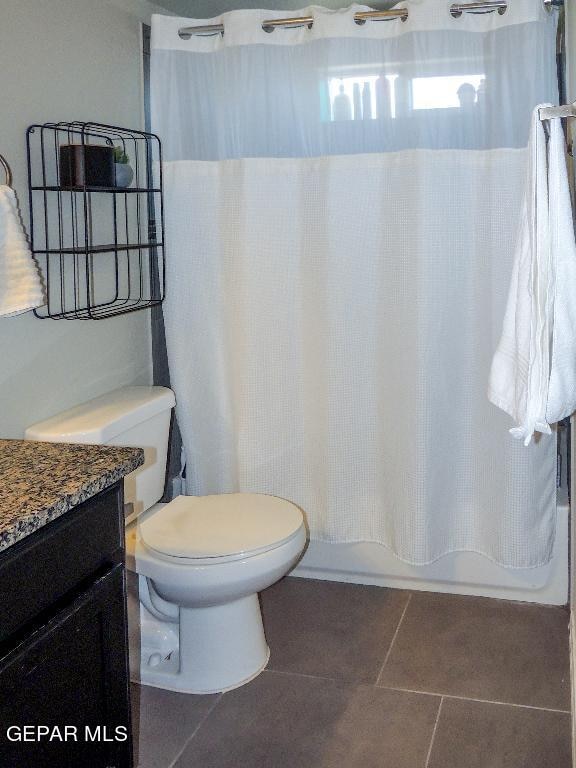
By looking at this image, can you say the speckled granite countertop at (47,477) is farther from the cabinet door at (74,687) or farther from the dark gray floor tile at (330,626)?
the dark gray floor tile at (330,626)

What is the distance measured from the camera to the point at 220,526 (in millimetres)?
2395

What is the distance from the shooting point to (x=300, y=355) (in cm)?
281

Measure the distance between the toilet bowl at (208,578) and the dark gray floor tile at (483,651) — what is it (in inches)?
17.0

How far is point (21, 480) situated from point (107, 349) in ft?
3.80

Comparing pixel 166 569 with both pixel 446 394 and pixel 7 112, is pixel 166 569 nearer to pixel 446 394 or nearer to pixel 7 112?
pixel 446 394

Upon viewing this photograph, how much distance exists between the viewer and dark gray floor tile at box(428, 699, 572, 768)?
205cm

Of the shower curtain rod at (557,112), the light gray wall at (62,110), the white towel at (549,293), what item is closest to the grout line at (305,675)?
the light gray wall at (62,110)

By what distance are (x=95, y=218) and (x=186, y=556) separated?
40.1 inches

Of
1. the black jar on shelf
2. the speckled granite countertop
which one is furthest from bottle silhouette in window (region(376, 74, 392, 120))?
the speckled granite countertop

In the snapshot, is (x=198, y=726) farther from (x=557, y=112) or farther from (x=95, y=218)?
(x=557, y=112)

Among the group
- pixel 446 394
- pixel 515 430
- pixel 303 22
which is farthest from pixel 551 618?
pixel 303 22

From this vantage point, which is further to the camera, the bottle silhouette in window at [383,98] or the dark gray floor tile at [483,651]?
the bottle silhouette in window at [383,98]

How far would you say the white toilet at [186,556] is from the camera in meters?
2.25

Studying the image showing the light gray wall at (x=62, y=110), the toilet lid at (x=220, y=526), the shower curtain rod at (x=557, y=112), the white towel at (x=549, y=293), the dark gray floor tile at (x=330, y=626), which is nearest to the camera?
the shower curtain rod at (x=557, y=112)
